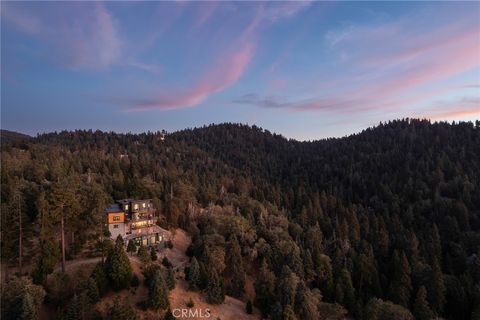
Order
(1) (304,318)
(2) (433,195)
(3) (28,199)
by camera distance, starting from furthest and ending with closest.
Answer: (2) (433,195)
(3) (28,199)
(1) (304,318)

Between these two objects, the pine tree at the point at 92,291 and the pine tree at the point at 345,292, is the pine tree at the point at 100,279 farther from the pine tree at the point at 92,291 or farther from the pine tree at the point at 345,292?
the pine tree at the point at 345,292

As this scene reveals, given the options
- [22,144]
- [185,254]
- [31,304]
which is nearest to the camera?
[31,304]

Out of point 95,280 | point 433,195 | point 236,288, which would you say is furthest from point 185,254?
point 433,195

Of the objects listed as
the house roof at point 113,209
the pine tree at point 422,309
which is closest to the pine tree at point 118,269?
the house roof at point 113,209

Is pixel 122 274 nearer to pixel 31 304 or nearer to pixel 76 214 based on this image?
pixel 31 304

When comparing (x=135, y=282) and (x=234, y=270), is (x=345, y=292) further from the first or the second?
(x=135, y=282)

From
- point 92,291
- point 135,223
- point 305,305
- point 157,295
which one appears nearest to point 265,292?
point 305,305

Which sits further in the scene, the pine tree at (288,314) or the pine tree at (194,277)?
the pine tree at (194,277)
